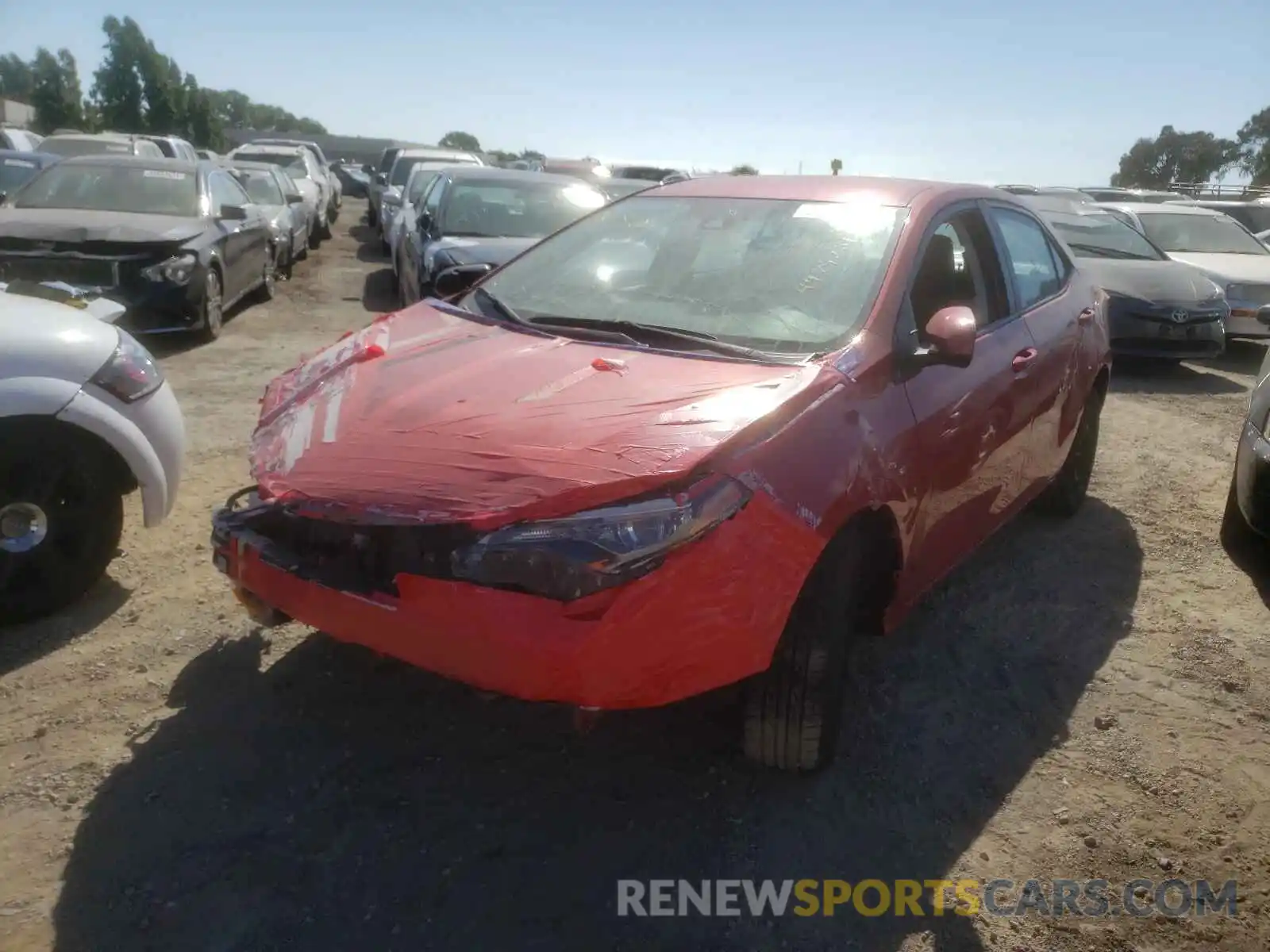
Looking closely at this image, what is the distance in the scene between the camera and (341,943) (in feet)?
7.27

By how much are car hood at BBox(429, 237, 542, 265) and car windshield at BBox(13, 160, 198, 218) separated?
2.39 m

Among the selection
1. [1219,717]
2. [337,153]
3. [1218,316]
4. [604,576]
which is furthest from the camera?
[337,153]

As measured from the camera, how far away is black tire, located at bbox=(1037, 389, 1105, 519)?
16.3ft

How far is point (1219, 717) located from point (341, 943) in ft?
9.50

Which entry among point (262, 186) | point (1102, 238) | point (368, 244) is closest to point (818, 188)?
point (1102, 238)

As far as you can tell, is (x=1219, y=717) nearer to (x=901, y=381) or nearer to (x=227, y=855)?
(x=901, y=381)

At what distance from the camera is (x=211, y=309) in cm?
842

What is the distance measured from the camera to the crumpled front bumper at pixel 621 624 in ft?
7.25

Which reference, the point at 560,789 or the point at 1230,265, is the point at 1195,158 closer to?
the point at 1230,265

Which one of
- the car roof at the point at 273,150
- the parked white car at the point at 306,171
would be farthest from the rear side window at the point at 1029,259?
the car roof at the point at 273,150

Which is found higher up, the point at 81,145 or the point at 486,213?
the point at 81,145

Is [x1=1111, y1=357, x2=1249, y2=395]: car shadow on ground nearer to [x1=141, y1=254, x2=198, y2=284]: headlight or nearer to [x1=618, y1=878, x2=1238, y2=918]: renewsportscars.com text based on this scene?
[x1=618, y1=878, x2=1238, y2=918]: renewsportscars.com text

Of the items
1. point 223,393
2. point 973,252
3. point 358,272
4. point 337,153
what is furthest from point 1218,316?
point 337,153

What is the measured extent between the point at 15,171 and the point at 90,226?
7535 millimetres
